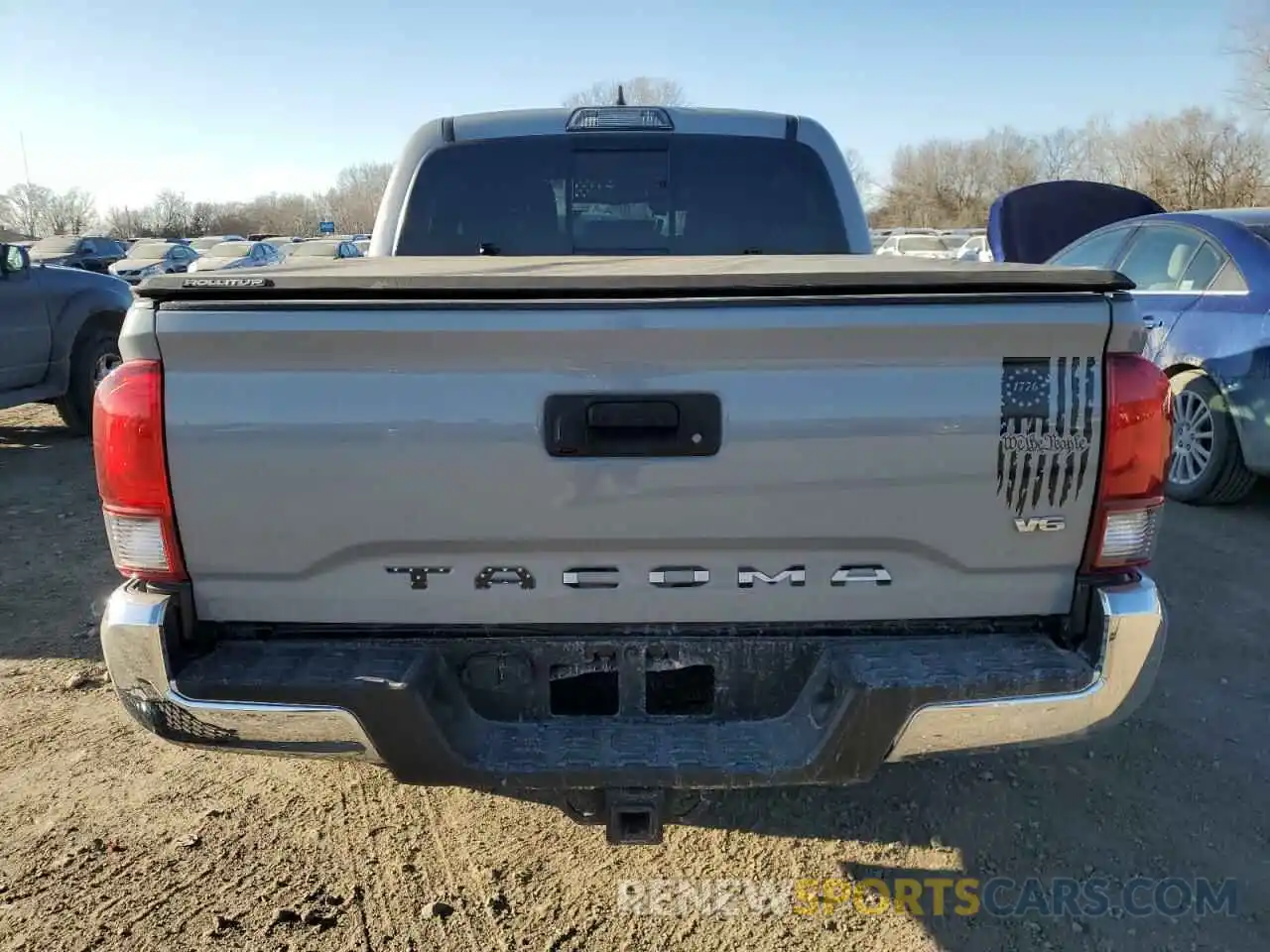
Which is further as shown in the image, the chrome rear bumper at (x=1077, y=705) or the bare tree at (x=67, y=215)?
the bare tree at (x=67, y=215)

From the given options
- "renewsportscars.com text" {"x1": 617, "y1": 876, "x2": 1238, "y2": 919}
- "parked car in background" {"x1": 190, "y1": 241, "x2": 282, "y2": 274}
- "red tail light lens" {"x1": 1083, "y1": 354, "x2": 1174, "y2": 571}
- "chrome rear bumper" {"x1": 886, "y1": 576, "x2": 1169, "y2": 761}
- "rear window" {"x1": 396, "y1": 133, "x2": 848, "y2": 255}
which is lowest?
"renewsportscars.com text" {"x1": 617, "y1": 876, "x2": 1238, "y2": 919}

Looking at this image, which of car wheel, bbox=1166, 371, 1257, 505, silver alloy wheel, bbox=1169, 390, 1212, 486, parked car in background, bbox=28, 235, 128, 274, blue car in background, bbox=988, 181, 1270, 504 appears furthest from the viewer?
parked car in background, bbox=28, 235, 128, 274

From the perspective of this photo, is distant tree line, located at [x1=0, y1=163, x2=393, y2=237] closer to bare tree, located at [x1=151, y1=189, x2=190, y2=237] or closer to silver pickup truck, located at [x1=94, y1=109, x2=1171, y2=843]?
bare tree, located at [x1=151, y1=189, x2=190, y2=237]

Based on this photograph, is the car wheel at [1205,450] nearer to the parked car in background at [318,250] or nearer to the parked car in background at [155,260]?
the parked car in background at [318,250]

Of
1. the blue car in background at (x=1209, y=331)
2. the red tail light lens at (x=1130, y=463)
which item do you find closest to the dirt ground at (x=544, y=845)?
the red tail light lens at (x=1130, y=463)

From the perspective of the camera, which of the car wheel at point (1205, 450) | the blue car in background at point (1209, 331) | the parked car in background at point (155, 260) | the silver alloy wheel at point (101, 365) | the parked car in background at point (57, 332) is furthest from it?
the parked car in background at point (155, 260)

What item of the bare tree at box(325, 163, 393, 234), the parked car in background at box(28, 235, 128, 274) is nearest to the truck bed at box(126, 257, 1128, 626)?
the parked car in background at box(28, 235, 128, 274)

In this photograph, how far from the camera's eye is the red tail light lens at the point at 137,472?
1.87 meters

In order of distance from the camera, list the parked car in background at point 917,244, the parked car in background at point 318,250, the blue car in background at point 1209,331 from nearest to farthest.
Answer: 1. the blue car in background at point 1209,331
2. the parked car in background at point 318,250
3. the parked car in background at point 917,244

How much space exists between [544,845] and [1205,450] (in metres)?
4.92

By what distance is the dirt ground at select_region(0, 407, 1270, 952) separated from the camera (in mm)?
2389

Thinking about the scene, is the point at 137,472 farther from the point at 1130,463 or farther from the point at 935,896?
the point at 935,896

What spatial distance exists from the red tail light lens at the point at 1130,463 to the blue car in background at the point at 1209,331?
3961 mm

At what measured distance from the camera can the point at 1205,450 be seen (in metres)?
5.66
